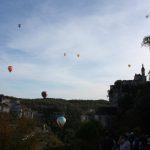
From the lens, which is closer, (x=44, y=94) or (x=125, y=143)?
(x=125, y=143)

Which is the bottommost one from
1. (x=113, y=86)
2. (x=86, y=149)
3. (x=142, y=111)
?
(x=86, y=149)

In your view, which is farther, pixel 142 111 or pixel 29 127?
pixel 142 111

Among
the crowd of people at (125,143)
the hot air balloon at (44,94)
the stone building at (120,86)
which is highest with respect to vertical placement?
the stone building at (120,86)

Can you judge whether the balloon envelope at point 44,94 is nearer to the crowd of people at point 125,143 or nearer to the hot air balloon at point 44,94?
the hot air balloon at point 44,94

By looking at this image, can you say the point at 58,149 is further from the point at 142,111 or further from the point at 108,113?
the point at 108,113

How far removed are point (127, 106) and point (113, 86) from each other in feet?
66.9

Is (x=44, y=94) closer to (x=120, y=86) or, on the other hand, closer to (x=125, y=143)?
(x=120, y=86)

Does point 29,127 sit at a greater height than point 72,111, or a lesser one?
lesser

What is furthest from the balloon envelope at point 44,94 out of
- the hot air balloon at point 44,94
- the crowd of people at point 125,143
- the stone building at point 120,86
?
the crowd of people at point 125,143

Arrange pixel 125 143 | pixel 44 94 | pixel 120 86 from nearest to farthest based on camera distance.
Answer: pixel 125 143
pixel 44 94
pixel 120 86

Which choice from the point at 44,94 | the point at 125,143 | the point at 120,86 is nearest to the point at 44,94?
the point at 44,94

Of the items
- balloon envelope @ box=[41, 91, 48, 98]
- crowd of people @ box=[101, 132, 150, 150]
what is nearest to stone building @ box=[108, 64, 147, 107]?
balloon envelope @ box=[41, 91, 48, 98]

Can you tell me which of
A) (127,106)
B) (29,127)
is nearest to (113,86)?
(127,106)

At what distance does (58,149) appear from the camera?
3105cm
